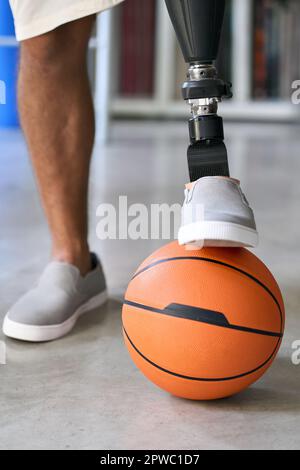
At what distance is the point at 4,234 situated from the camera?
259 centimetres

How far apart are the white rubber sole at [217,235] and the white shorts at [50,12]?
602mm

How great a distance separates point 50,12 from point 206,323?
0.77m

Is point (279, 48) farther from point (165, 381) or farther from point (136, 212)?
point (165, 381)

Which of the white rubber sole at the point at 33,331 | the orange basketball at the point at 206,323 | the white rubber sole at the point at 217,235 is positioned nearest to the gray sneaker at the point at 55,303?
the white rubber sole at the point at 33,331

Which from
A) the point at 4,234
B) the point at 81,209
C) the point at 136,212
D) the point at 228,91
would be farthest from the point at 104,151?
the point at 228,91

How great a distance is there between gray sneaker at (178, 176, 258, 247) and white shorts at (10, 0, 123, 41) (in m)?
0.52

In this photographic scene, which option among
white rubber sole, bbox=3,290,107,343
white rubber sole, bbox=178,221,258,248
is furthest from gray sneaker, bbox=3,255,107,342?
white rubber sole, bbox=178,221,258,248

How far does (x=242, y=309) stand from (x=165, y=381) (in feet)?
0.56

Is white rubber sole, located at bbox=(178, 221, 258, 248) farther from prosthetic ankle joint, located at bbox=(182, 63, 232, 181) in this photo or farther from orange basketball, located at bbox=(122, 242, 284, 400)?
prosthetic ankle joint, located at bbox=(182, 63, 232, 181)

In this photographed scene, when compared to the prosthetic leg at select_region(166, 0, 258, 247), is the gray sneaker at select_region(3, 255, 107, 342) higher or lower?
lower

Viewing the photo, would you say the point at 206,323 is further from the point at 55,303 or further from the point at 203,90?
the point at 55,303

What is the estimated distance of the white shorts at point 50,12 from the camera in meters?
1.64

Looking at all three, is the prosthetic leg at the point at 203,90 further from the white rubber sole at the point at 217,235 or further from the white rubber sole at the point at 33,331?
the white rubber sole at the point at 33,331

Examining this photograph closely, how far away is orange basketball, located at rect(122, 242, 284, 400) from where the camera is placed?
124 cm
